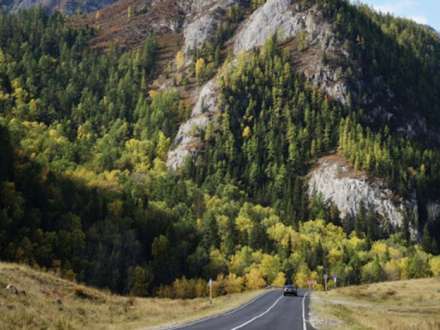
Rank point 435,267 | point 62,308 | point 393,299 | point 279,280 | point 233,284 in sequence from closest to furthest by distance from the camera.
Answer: point 62,308 < point 393,299 < point 233,284 < point 279,280 < point 435,267

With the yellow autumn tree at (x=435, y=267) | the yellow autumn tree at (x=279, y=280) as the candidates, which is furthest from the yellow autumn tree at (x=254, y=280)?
the yellow autumn tree at (x=435, y=267)

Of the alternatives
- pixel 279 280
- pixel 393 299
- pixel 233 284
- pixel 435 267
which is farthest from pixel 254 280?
pixel 393 299

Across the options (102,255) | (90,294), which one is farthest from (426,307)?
(102,255)

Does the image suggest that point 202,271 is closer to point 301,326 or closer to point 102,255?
point 102,255

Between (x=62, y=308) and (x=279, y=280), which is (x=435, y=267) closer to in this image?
(x=279, y=280)

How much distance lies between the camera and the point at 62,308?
36.3m

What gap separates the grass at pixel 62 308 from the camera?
3058cm

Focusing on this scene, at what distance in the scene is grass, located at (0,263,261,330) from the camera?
100ft

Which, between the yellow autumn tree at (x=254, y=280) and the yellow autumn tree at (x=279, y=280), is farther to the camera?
the yellow autumn tree at (x=279, y=280)

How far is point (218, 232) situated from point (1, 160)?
247 feet

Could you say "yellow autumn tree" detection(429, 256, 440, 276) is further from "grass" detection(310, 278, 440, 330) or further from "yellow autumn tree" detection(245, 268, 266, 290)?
"grass" detection(310, 278, 440, 330)

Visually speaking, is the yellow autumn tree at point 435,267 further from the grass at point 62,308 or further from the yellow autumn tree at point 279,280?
the grass at point 62,308

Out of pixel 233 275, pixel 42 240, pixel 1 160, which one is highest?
pixel 1 160

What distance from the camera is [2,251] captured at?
116000mm
